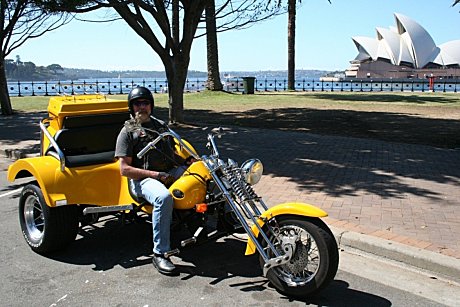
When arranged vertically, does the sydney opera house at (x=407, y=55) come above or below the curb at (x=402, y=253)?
above

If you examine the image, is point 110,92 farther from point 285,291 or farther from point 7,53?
point 285,291

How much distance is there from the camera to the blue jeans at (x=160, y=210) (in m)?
4.11

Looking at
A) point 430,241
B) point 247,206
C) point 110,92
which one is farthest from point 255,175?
point 110,92

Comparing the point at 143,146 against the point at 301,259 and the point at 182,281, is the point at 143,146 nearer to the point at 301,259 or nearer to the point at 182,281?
the point at 182,281

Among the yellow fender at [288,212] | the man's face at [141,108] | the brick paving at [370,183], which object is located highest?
the man's face at [141,108]

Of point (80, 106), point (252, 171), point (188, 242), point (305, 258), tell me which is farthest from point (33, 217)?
point (305, 258)

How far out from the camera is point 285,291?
3.81 metres

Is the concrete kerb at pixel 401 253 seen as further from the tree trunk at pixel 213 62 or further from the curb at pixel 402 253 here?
the tree trunk at pixel 213 62

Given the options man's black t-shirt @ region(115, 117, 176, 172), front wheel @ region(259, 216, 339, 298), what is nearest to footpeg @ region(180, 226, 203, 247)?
front wheel @ region(259, 216, 339, 298)

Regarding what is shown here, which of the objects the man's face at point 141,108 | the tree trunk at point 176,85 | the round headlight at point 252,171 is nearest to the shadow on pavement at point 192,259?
the round headlight at point 252,171

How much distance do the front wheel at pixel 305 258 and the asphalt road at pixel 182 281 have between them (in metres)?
0.14

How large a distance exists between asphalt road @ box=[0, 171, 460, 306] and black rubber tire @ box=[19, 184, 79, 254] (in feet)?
0.43

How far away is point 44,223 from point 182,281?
1.51 m

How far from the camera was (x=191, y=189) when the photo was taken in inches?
163
